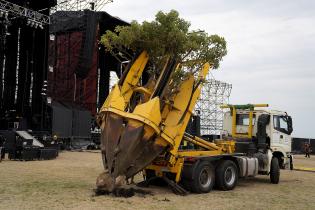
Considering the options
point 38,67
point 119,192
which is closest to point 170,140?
point 119,192

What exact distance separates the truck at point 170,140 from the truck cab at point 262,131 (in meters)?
0.03

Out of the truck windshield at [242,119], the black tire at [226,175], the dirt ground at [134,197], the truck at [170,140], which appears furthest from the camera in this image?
the truck windshield at [242,119]

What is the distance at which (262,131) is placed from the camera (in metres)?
13.9

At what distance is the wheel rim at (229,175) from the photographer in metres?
11.9

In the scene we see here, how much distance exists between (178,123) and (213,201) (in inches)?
83.8

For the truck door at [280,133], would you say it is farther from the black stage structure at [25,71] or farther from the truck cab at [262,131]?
the black stage structure at [25,71]

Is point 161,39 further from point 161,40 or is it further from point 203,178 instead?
point 203,178

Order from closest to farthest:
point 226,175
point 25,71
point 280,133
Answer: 1. point 226,175
2. point 280,133
3. point 25,71

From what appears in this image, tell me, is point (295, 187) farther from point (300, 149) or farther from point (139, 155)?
point (300, 149)

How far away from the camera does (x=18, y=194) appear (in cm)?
998

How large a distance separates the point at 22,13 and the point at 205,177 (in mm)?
21799

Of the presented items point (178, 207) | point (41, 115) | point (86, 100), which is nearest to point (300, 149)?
point (86, 100)

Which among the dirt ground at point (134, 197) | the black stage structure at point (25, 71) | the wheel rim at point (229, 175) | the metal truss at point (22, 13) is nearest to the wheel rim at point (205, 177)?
the dirt ground at point (134, 197)

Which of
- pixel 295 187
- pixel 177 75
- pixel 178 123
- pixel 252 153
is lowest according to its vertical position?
pixel 295 187
